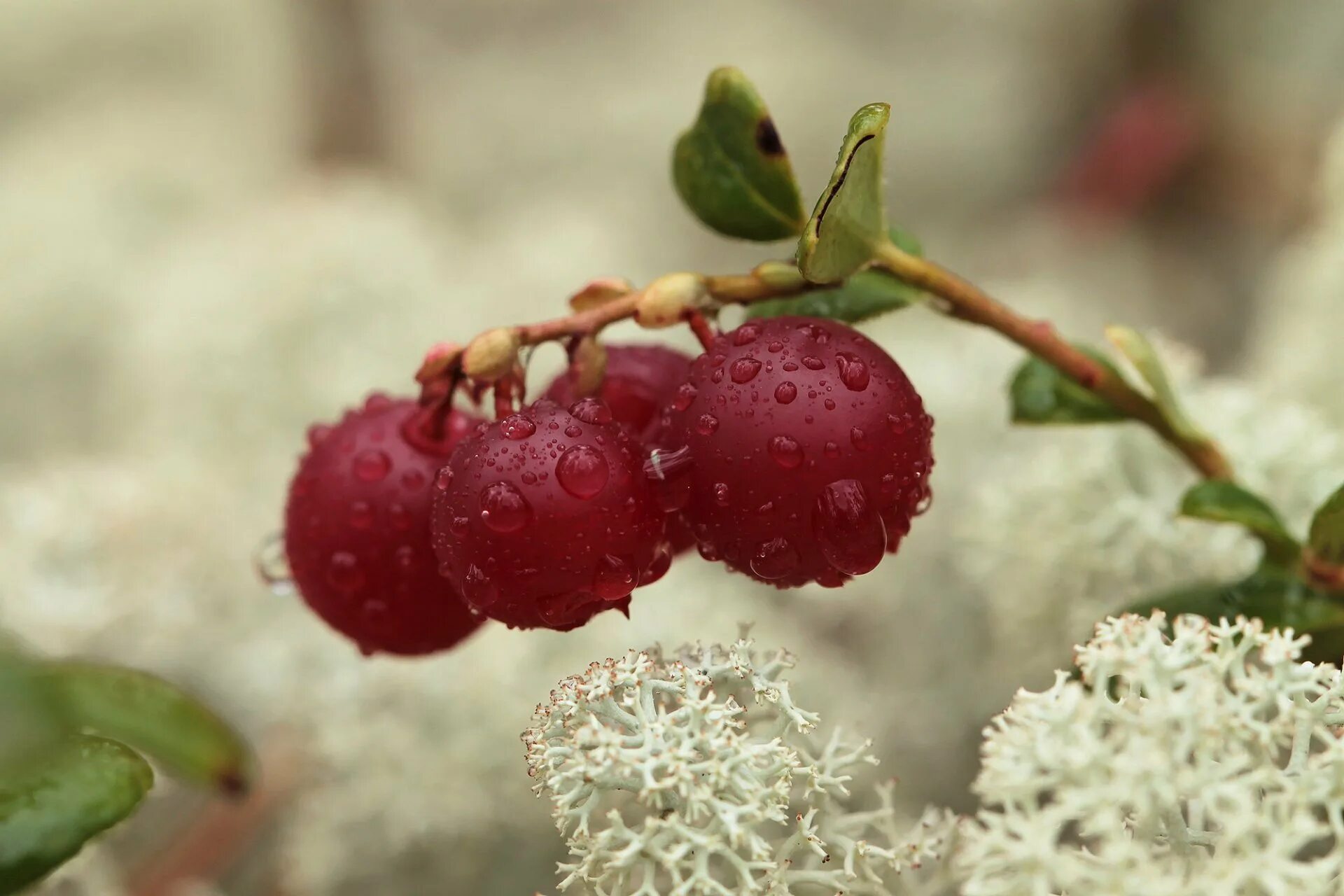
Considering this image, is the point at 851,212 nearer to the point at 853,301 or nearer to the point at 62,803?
the point at 853,301

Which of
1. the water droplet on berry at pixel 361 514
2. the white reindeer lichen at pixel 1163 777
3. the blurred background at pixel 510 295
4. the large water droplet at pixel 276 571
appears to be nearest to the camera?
the white reindeer lichen at pixel 1163 777

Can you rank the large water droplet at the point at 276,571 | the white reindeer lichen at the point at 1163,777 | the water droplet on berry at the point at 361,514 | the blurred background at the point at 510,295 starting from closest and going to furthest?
the white reindeer lichen at the point at 1163,777 → the water droplet on berry at the point at 361,514 → the large water droplet at the point at 276,571 → the blurred background at the point at 510,295

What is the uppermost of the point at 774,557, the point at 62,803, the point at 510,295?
the point at 510,295

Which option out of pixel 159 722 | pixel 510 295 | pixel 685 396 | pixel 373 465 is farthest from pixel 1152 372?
pixel 510 295

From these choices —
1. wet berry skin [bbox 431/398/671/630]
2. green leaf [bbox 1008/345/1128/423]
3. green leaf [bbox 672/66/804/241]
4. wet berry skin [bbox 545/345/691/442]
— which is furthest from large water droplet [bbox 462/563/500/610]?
green leaf [bbox 1008/345/1128/423]

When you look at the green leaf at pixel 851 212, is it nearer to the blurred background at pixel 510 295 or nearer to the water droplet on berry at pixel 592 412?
the water droplet on berry at pixel 592 412

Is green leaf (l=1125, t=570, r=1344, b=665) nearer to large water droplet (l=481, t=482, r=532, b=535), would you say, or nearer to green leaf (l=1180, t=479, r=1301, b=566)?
green leaf (l=1180, t=479, r=1301, b=566)

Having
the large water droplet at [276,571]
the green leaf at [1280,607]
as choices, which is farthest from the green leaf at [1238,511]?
the large water droplet at [276,571]
